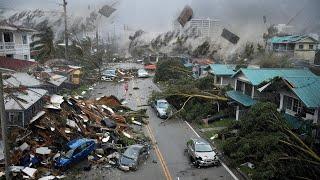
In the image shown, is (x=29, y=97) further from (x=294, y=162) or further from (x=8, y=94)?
(x=294, y=162)

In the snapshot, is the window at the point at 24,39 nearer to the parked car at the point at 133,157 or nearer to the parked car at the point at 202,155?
the parked car at the point at 133,157

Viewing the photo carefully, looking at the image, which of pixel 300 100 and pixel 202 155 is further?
pixel 300 100

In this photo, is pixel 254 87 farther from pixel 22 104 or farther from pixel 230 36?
pixel 230 36

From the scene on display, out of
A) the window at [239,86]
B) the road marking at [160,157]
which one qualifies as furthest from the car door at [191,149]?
the window at [239,86]

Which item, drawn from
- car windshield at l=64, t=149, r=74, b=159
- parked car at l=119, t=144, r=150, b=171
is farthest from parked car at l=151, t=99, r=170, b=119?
car windshield at l=64, t=149, r=74, b=159

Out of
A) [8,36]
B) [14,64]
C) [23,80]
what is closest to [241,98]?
[23,80]

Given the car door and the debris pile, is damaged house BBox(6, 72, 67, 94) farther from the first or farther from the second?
the car door
